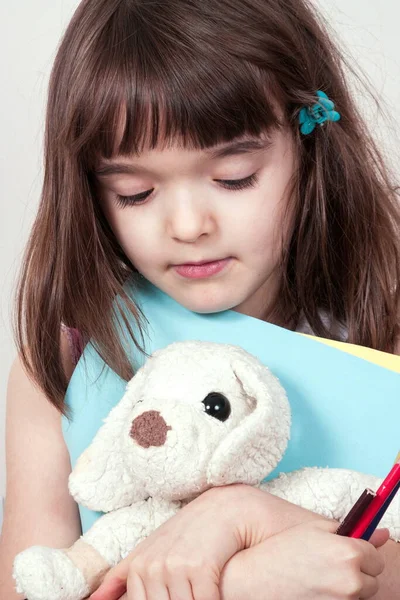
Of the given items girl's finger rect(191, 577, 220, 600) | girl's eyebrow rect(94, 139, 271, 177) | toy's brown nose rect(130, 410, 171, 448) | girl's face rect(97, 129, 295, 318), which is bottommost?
girl's finger rect(191, 577, 220, 600)

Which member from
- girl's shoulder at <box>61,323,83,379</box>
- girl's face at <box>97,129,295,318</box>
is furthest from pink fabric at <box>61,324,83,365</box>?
girl's face at <box>97,129,295,318</box>

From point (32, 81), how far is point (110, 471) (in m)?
0.92

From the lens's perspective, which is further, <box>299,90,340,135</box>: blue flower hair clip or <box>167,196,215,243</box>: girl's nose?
<box>299,90,340,135</box>: blue flower hair clip

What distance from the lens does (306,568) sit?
25.8 inches

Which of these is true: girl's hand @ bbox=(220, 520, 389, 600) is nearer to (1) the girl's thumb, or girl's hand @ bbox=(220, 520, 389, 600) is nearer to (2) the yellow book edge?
(1) the girl's thumb

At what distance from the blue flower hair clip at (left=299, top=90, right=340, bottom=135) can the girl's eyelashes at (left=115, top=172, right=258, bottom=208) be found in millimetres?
116

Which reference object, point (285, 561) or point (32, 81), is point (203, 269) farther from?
point (32, 81)

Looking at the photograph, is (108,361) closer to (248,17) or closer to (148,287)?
(148,287)

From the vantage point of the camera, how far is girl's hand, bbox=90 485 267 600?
0.69m

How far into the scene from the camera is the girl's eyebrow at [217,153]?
2.84 ft

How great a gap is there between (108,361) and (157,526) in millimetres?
233

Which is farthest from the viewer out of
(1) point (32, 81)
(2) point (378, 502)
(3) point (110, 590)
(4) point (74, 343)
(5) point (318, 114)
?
(1) point (32, 81)

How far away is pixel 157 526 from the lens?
77 centimetres

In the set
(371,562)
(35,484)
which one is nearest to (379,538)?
(371,562)
